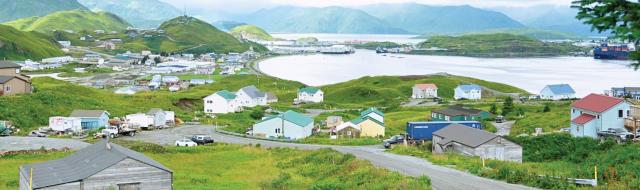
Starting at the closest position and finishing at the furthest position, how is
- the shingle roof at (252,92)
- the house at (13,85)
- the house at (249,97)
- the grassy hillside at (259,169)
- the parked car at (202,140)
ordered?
the grassy hillside at (259,169) → the parked car at (202,140) → the house at (13,85) → the house at (249,97) → the shingle roof at (252,92)

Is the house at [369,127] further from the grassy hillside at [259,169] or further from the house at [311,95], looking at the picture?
the house at [311,95]

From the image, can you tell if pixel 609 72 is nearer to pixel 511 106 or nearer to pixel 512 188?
pixel 511 106

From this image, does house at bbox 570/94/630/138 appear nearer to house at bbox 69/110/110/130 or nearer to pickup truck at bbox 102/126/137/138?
pickup truck at bbox 102/126/137/138

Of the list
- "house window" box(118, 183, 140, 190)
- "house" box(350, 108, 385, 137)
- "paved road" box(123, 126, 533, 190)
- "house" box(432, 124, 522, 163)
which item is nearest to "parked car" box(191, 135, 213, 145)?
"paved road" box(123, 126, 533, 190)

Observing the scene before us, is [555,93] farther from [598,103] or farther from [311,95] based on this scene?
[598,103]

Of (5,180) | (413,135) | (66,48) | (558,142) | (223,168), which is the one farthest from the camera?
(66,48)

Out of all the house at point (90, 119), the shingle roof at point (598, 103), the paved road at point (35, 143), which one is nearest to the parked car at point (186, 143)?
the paved road at point (35, 143)

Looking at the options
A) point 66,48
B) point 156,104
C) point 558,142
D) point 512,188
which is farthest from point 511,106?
point 66,48
